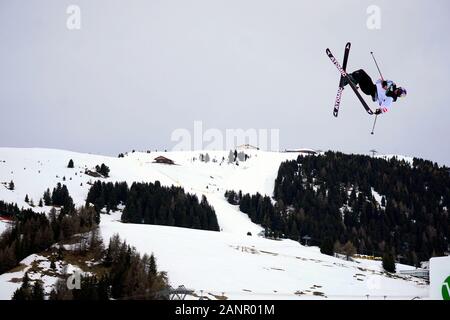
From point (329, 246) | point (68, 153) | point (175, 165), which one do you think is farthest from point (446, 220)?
point (68, 153)

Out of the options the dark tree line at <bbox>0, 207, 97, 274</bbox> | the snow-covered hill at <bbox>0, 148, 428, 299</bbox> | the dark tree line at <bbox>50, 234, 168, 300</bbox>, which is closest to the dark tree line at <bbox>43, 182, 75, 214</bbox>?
the snow-covered hill at <bbox>0, 148, 428, 299</bbox>

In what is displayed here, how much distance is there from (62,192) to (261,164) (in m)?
103

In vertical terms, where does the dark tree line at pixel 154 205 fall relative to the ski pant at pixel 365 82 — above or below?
below

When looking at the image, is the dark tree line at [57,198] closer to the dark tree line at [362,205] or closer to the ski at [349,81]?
the dark tree line at [362,205]

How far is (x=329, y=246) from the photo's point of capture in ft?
295

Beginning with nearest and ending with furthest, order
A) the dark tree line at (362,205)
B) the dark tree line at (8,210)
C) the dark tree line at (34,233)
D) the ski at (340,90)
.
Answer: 1. the ski at (340,90)
2. the dark tree line at (34,233)
3. the dark tree line at (8,210)
4. the dark tree line at (362,205)

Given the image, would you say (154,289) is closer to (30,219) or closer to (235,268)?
(235,268)

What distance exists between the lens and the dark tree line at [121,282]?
123ft

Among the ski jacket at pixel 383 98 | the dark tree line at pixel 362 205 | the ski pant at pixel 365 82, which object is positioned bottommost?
the dark tree line at pixel 362 205

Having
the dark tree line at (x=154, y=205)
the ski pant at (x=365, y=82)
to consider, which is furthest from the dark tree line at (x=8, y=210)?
the ski pant at (x=365, y=82)

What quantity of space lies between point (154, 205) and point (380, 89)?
99.4 metres

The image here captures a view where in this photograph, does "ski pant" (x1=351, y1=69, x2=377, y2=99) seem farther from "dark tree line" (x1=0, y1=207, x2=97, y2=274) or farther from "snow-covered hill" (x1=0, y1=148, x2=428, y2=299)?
"dark tree line" (x1=0, y1=207, x2=97, y2=274)

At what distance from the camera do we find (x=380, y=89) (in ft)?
42.7

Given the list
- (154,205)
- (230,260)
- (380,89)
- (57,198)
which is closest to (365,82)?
(380,89)
